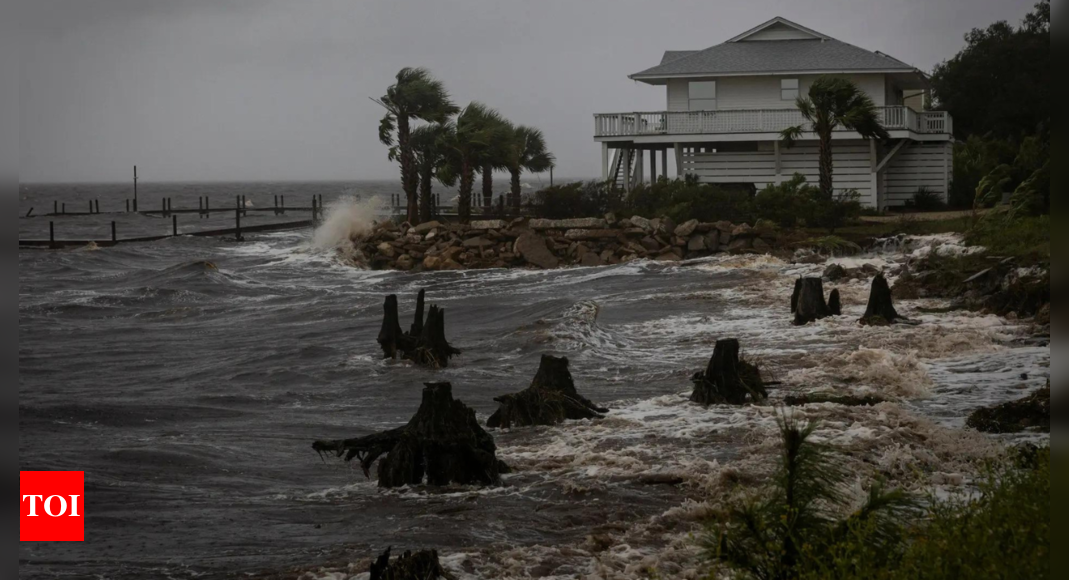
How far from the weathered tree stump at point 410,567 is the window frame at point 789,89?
37.7 metres

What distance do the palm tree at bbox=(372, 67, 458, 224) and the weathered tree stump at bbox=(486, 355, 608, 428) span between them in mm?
32020

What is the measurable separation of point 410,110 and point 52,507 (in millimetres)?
35980

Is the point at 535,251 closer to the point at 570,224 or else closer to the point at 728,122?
the point at 570,224

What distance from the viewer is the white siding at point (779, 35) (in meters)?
46.4

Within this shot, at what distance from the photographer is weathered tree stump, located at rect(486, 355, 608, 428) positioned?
1420 centimetres

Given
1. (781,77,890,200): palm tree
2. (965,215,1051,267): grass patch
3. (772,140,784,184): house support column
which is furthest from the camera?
(772,140,784,184): house support column

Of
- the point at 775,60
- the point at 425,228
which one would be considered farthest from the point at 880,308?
the point at 775,60

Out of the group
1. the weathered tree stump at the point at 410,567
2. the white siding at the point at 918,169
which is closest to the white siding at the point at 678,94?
→ the white siding at the point at 918,169

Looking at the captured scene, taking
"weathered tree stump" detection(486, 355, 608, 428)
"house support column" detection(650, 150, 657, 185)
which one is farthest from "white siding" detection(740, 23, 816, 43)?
"weathered tree stump" detection(486, 355, 608, 428)

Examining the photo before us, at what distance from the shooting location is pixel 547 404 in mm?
14227

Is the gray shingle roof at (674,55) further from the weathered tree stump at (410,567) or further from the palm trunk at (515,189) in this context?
the weathered tree stump at (410,567)

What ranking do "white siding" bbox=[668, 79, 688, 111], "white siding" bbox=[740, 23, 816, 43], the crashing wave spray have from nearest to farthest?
1. "white siding" bbox=[668, 79, 688, 111]
2. "white siding" bbox=[740, 23, 816, 43]
3. the crashing wave spray

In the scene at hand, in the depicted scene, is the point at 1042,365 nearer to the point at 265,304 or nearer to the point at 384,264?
the point at 265,304

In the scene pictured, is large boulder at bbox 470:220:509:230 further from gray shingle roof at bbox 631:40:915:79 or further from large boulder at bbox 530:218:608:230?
gray shingle roof at bbox 631:40:915:79
